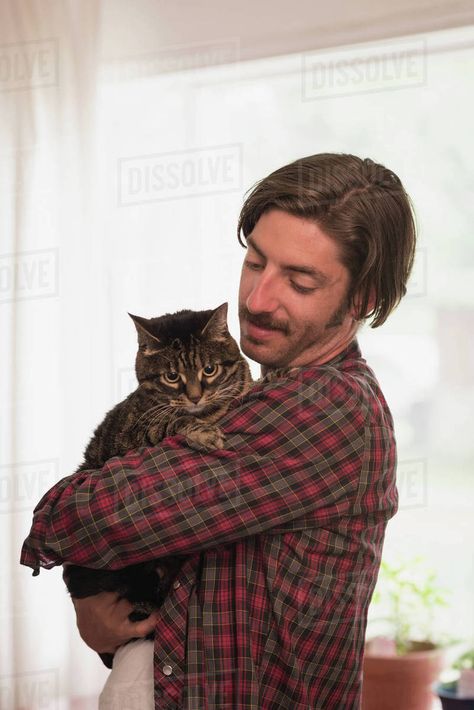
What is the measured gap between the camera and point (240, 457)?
1.27 meters

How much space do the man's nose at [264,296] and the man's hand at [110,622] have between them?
570 millimetres

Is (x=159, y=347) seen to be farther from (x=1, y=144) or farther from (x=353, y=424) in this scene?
(x=1, y=144)

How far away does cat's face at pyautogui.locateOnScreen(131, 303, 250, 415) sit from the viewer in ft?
5.20

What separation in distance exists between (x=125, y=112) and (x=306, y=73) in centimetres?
68

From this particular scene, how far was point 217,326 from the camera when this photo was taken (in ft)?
5.30

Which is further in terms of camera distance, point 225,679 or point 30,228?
point 30,228

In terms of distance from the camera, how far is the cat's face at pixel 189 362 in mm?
1584

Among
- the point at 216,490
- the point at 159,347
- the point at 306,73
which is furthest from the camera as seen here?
the point at 306,73

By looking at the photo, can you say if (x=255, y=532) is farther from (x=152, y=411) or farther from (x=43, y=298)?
(x=43, y=298)

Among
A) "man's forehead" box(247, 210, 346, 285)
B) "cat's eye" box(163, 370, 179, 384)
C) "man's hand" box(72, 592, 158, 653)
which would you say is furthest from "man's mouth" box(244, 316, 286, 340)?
"man's hand" box(72, 592, 158, 653)

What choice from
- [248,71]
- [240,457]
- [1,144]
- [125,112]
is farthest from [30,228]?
[240,457]

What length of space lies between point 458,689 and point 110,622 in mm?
1570

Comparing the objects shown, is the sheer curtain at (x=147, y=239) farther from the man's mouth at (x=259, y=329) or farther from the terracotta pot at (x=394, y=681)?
the man's mouth at (x=259, y=329)

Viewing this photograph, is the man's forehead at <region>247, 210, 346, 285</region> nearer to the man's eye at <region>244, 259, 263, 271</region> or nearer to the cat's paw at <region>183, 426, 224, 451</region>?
the man's eye at <region>244, 259, 263, 271</region>
